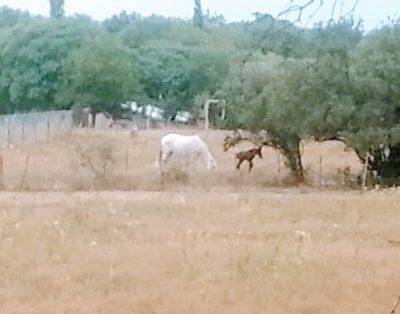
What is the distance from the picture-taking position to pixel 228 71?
1941cm

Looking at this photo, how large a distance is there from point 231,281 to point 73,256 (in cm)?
221

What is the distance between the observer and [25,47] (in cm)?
4872

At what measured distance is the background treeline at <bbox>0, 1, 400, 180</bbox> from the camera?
240 inches

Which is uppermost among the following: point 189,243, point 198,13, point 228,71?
point 228,71

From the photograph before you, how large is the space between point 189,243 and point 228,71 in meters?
7.49

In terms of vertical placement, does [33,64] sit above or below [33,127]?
above

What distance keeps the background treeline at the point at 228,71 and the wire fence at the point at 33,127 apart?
17.3 ft

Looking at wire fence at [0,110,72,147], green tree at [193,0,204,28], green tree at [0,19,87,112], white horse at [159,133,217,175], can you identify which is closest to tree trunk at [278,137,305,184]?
white horse at [159,133,217,175]

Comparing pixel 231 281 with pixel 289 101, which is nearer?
pixel 231 281

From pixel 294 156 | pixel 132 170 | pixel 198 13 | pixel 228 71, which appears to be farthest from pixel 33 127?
pixel 198 13

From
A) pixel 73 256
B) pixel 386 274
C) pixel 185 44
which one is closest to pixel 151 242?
pixel 73 256

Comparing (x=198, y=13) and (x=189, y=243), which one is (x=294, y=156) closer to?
(x=189, y=243)

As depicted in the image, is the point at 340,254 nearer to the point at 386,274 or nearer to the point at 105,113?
the point at 386,274

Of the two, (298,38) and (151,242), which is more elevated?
(298,38)
